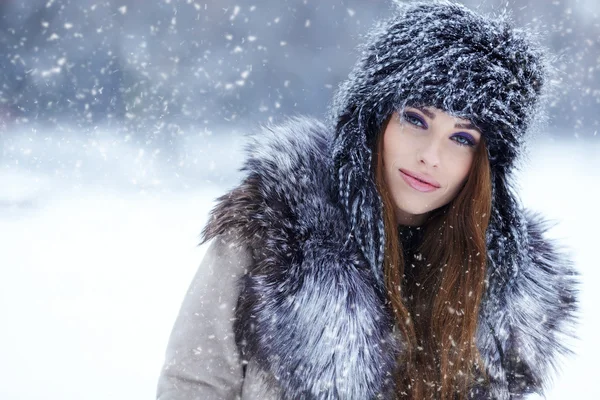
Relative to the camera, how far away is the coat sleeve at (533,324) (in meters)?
1.34

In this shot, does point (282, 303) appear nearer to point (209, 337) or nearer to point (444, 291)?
point (209, 337)

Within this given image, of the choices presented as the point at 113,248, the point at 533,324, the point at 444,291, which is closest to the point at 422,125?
the point at 444,291

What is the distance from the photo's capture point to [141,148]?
5.30 meters

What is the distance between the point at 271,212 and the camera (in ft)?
3.73

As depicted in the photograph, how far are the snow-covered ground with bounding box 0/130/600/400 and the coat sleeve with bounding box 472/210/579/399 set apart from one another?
85 cm

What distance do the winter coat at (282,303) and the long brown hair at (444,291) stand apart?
10cm

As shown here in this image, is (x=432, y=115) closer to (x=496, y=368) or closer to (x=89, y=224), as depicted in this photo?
(x=496, y=368)

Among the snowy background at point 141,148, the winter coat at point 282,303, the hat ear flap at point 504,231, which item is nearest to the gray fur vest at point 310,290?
the winter coat at point 282,303

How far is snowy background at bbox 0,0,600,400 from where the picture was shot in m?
3.25

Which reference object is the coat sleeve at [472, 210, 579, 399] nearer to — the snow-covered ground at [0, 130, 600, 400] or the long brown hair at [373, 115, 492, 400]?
the long brown hair at [373, 115, 492, 400]

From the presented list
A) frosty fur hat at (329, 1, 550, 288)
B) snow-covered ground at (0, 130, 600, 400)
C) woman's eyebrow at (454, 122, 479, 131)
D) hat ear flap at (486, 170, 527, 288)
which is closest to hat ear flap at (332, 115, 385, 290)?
frosty fur hat at (329, 1, 550, 288)

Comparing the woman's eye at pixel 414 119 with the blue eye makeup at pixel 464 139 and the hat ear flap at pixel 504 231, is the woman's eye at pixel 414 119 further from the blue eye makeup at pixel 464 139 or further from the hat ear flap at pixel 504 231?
the hat ear flap at pixel 504 231

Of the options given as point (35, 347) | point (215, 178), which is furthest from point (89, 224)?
point (35, 347)

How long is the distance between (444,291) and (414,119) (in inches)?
17.9
